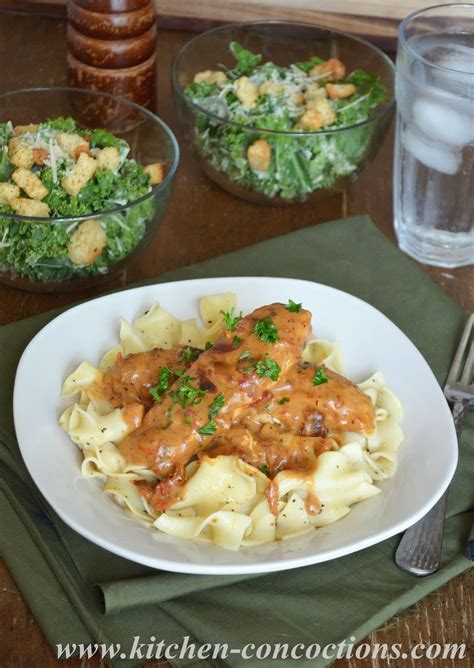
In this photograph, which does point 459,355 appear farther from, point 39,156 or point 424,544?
point 39,156

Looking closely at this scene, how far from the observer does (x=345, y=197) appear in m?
4.59

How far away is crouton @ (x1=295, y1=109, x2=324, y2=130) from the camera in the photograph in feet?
13.8

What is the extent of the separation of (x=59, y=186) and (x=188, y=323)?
74 centimetres

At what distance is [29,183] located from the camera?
353 centimetres

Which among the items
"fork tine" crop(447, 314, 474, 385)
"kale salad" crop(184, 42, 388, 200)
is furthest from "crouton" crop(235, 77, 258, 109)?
"fork tine" crop(447, 314, 474, 385)

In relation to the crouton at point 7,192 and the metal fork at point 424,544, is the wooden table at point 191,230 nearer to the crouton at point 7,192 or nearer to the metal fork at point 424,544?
the metal fork at point 424,544

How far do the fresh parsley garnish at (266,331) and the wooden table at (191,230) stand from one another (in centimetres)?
90

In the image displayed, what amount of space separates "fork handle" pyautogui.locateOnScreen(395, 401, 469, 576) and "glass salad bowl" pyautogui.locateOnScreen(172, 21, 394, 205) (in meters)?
1.80

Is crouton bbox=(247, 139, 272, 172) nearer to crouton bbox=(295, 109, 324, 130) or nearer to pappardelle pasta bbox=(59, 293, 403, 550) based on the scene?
crouton bbox=(295, 109, 324, 130)

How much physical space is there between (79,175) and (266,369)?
121 centimetres

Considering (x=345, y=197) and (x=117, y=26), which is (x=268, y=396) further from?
(x=117, y=26)

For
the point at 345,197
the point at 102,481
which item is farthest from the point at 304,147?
the point at 102,481

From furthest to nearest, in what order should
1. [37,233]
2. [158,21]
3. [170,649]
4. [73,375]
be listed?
[158,21] → [37,233] → [73,375] → [170,649]

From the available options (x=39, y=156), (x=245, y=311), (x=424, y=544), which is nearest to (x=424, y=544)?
(x=424, y=544)
